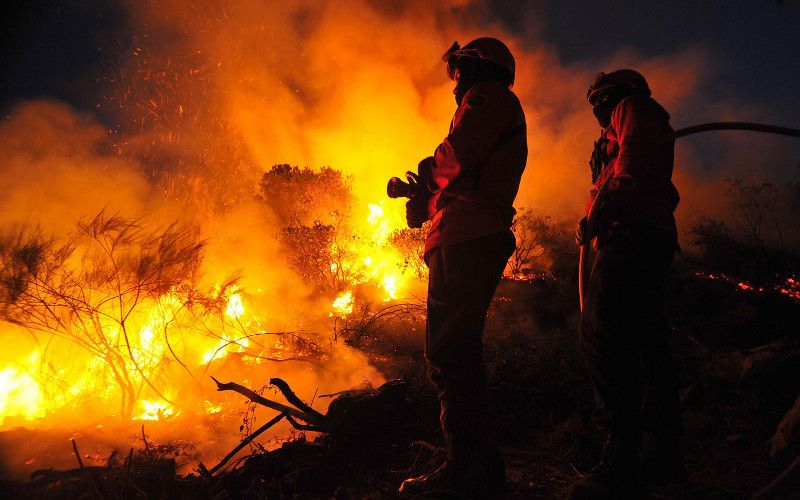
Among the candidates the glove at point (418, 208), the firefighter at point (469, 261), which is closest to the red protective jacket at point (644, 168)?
the firefighter at point (469, 261)

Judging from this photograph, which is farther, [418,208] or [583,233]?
[418,208]

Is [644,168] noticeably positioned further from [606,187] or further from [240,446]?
[240,446]

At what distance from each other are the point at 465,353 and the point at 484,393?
0.73ft

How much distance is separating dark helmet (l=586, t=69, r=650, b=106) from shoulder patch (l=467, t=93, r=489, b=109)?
84cm

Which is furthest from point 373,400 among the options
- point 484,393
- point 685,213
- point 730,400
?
point 685,213

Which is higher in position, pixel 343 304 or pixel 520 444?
pixel 343 304

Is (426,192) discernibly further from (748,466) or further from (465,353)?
(748,466)

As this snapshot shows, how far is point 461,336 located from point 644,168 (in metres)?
1.19

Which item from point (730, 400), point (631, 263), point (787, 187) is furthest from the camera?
point (787, 187)

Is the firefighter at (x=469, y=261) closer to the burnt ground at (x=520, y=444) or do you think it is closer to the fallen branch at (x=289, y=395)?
the burnt ground at (x=520, y=444)

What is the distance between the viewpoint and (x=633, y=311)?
1975 mm

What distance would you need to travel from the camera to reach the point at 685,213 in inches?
719

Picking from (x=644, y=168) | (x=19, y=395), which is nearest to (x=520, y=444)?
(x=644, y=168)

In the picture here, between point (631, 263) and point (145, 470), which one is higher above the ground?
point (631, 263)
